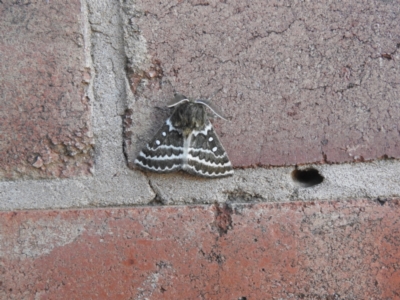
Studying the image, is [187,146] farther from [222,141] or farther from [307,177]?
[307,177]

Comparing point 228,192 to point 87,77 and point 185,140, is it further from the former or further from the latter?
point 87,77

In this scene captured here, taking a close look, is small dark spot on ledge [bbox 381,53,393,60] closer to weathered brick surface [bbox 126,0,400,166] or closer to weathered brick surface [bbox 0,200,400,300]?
weathered brick surface [bbox 126,0,400,166]

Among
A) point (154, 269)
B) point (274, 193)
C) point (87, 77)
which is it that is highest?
point (87, 77)

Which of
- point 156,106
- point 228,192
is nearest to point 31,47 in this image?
point 156,106

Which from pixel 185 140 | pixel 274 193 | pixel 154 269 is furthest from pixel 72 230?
pixel 274 193

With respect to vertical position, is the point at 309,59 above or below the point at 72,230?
above

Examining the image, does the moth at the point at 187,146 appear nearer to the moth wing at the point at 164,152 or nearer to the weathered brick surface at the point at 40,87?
the moth wing at the point at 164,152

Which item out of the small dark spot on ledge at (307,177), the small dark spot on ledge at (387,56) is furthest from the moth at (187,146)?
the small dark spot on ledge at (387,56)
